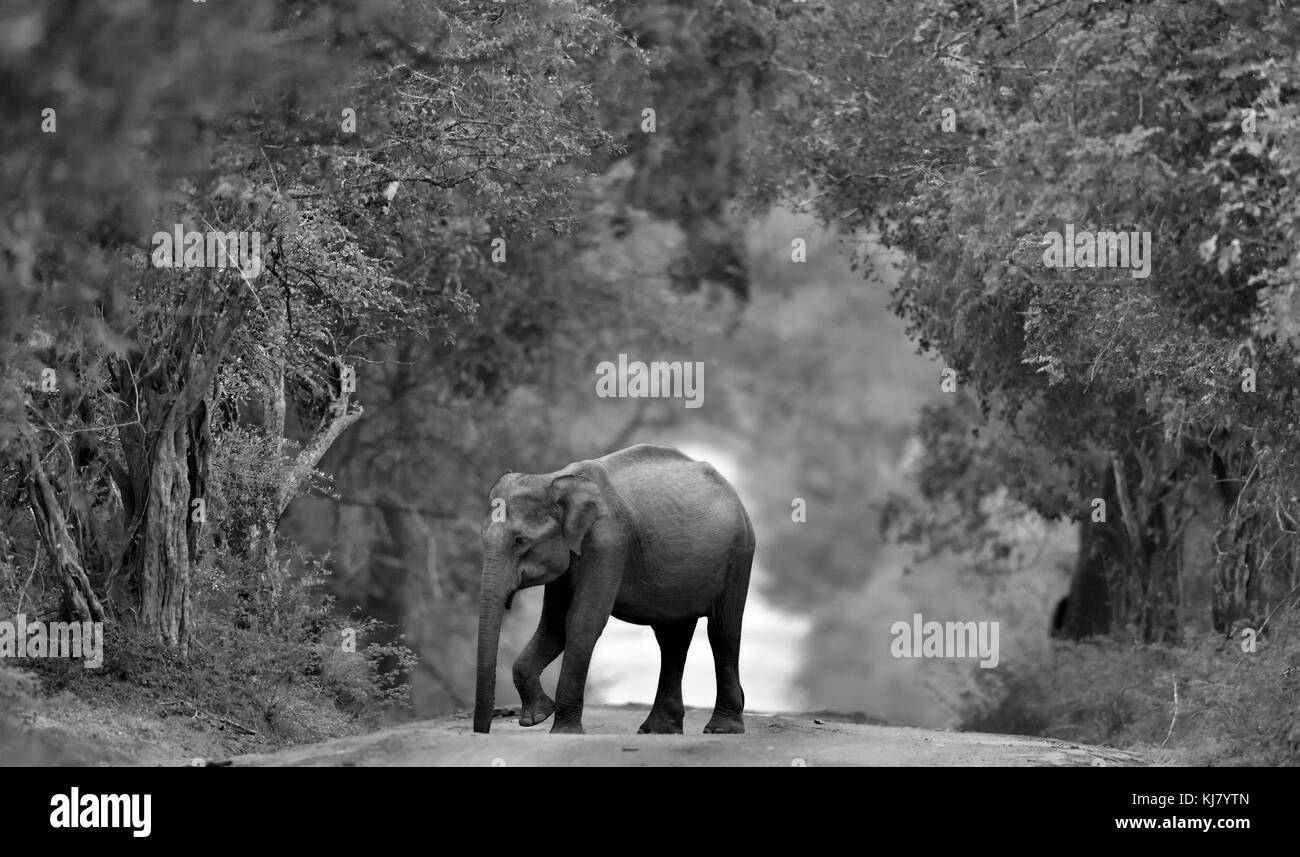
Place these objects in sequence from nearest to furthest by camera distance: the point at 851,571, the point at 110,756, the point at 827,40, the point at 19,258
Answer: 1. the point at 19,258
2. the point at 110,756
3. the point at 827,40
4. the point at 851,571

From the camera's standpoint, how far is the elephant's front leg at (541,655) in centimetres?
2048

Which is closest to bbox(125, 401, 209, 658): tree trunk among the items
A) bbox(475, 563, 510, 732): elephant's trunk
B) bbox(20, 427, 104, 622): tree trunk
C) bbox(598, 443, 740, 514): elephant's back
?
bbox(20, 427, 104, 622): tree trunk

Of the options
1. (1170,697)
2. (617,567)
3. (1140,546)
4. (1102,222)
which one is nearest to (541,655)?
(617,567)

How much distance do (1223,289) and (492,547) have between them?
6.61 m

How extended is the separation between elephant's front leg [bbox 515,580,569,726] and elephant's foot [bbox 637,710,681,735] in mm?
1094

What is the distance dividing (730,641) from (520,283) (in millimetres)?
12827

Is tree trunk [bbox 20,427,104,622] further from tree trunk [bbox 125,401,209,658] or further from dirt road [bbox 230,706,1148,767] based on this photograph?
dirt road [bbox 230,706,1148,767]

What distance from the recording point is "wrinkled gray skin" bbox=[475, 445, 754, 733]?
1969 centimetres

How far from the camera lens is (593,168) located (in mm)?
27359

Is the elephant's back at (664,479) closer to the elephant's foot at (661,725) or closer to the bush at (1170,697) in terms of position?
the elephant's foot at (661,725)

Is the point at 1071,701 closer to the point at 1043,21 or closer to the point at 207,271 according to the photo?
the point at 1043,21

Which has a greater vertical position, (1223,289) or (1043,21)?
(1043,21)

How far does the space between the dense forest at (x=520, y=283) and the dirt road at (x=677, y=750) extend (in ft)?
4.36

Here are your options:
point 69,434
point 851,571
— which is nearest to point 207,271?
point 69,434
